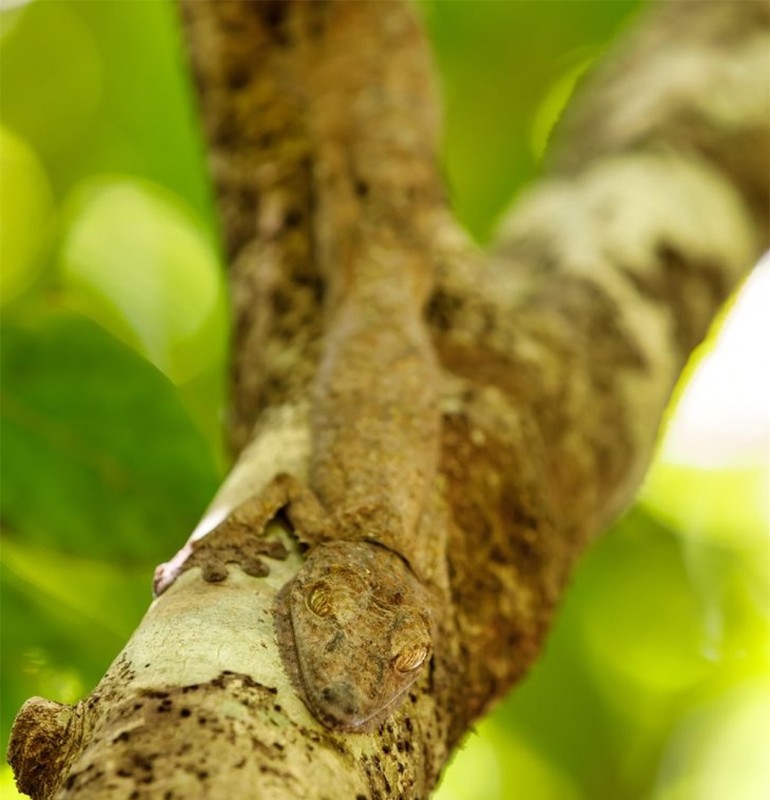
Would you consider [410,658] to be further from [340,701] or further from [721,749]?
[721,749]

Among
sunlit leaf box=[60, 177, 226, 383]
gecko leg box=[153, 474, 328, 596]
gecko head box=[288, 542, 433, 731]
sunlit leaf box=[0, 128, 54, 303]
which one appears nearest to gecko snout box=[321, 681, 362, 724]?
gecko head box=[288, 542, 433, 731]

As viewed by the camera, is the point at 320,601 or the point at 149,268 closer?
the point at 320,601

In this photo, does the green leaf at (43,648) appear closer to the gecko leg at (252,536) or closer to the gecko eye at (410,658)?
the gecko leg at (252,536)

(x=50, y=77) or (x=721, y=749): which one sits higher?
(x=50, y=77)

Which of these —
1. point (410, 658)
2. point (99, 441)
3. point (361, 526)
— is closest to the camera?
point (410, 658)

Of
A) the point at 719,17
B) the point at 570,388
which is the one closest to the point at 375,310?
the point at 570,388

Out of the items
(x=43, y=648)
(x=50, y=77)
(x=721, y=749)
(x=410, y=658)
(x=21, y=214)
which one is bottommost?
(x=721, y=749)

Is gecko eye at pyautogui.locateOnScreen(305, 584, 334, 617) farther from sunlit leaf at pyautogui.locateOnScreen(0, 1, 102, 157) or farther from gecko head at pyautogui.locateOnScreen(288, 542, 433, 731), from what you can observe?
sunlit leaf at pyautogui.locateOnScreen(0, 1, 102, 157)

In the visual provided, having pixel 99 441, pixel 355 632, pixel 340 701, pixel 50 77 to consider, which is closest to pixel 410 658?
pixel 355 632

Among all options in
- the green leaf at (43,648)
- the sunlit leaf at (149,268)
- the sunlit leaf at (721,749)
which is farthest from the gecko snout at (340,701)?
the sunlit leaf at (721,749)
